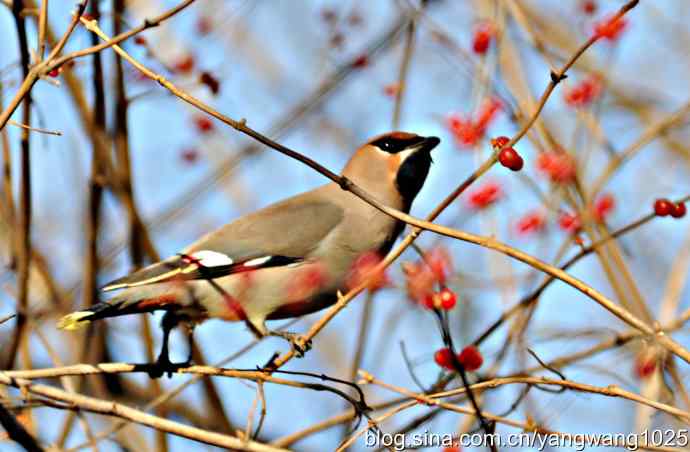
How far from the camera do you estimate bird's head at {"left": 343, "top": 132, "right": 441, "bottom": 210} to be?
4230 mm

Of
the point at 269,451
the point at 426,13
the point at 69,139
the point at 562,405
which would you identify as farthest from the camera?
the point at 69,139

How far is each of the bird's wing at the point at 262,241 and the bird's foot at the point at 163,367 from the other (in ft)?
1.02

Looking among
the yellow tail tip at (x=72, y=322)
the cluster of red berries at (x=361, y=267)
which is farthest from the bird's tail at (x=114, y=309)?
the cluster of red berries at (x=361, y=267)

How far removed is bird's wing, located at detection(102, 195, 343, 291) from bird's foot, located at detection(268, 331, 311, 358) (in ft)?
1.16

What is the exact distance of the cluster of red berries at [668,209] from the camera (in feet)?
9.93

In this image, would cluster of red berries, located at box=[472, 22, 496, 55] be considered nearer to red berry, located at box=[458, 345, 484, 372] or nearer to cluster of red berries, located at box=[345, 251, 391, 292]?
cluster of red berries, located at box=[345, 251, 391, 292]

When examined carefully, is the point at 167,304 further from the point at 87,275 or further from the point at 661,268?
the point at 661,268

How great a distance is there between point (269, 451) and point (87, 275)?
7.28ft

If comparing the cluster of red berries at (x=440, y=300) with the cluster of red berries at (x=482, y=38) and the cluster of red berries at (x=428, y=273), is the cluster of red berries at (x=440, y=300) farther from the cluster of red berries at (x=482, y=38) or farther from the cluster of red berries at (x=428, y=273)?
the cluster of red berries at (x=482, y=38)

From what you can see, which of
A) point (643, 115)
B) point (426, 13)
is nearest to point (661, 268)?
point (643, 115)

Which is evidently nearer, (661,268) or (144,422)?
(144,422)

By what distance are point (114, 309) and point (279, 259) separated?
0.78m

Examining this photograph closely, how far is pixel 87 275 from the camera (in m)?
4.30

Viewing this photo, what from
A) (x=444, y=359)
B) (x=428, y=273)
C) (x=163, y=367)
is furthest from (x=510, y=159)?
(x=163, y=367)
